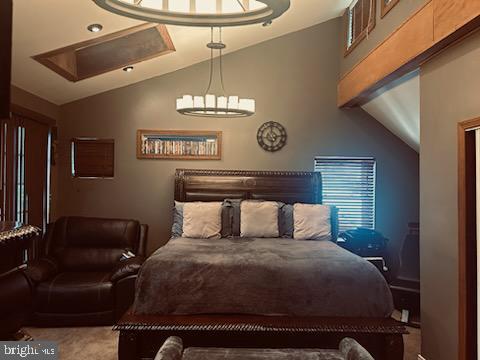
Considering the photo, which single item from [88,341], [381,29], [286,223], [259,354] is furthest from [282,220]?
[259,354]

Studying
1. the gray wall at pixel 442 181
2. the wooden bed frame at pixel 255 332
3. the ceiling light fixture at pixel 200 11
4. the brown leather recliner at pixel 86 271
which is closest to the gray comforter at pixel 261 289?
the wooden bed frame at pixel 255 332

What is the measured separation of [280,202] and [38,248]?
9.62 feet

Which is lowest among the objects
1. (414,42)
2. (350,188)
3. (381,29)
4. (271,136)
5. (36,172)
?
Answer: (350,188)

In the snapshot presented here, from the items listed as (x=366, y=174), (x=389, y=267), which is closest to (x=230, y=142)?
(x=366, y=174)

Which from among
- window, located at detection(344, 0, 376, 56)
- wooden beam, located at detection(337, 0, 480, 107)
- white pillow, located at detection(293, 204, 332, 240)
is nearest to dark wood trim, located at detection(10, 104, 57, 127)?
white pillow, located at detection(293, 204, 332, 240)

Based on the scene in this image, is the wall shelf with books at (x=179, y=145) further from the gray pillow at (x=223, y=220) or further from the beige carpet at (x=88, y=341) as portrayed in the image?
the beige carpet at (x=88, y=341)

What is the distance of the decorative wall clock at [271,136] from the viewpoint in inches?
229

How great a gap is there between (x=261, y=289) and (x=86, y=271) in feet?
7.88

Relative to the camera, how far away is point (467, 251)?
113 inches

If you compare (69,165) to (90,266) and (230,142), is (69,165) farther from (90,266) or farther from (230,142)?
(230,142)

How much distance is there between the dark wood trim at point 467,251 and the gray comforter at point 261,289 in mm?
617

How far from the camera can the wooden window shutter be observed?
577cm

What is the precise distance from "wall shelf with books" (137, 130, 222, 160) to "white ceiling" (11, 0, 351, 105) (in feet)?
2.55

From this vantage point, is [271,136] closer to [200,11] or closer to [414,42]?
[414,42]
